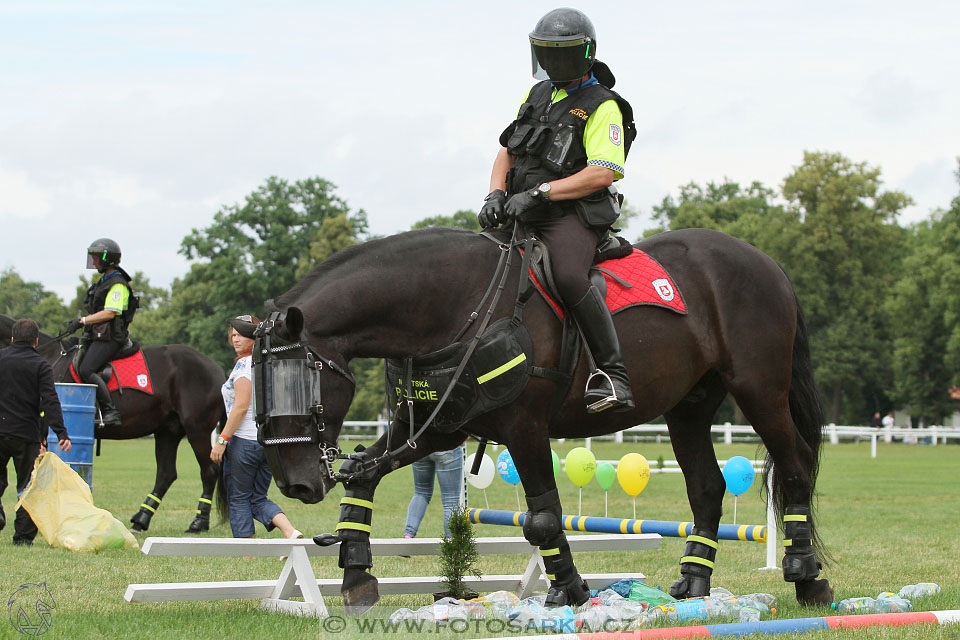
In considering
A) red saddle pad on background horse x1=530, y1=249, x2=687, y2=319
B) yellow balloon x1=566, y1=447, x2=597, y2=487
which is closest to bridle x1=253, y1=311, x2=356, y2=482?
red saddle pad on background horse x1=530, y1=249, x2=687, y2=319

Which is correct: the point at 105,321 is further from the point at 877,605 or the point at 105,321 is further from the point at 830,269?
the point at 830,269

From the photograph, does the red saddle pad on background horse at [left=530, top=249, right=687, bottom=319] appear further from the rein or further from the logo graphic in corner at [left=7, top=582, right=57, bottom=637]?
the logo graphic in corner at [left=7, top=582, right=57, bottom=637]

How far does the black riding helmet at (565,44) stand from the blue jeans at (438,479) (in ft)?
17.1

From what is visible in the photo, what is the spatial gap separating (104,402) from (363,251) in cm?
870

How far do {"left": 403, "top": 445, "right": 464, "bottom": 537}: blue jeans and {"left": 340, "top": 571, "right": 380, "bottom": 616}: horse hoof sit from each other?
4.55 metres

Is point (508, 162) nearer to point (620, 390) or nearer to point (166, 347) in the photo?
point (620, 390)

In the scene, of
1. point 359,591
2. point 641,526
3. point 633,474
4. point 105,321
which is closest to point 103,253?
point 105,321

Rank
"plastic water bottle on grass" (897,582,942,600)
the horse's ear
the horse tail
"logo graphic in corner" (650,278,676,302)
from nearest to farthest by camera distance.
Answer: the horse's ear
"logo graphic in corner" (650,278,676,302)
"plastic water bottle on grass" (897,582,942,600)
the horse tail

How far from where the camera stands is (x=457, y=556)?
630cm

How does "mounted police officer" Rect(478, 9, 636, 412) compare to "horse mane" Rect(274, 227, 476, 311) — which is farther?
"mounted police officer" Rect(478, 9, 636, 412)

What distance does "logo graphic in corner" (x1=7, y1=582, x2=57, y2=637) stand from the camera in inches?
211

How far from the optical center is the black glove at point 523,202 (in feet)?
19.4

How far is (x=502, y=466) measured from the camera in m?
11.2

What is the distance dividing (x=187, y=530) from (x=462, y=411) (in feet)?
27.4
